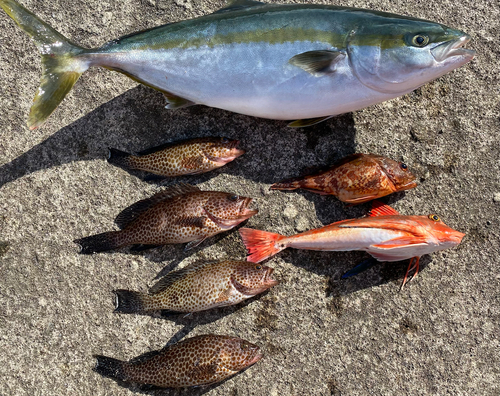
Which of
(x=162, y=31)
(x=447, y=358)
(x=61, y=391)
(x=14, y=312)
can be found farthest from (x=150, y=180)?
(x=447, y=358)

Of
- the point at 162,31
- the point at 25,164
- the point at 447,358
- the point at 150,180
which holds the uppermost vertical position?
the point at 162,31

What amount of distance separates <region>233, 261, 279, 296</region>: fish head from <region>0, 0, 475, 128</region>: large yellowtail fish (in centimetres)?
104

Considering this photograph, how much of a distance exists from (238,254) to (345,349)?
1035mm

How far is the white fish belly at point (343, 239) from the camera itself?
244 centimetres

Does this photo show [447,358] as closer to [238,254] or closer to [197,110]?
[238,254]

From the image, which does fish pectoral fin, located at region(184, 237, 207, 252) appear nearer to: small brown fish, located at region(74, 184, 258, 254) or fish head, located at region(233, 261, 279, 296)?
small brown fish, located at region(74, 184, 258, 254)

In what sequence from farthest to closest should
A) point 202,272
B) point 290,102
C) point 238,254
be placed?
1. point 238,254
2. point 202,272
3. point 290,102

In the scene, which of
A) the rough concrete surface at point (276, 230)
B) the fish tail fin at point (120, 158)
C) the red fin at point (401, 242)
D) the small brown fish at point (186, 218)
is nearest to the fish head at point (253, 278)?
the rough concrete surface at point (276, 230)

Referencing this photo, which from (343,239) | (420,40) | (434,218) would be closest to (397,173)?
(434,218)

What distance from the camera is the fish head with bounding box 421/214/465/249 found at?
8.02 feet

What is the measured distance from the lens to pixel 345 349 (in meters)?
2.71

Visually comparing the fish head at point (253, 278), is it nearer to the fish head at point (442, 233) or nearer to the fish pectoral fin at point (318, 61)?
the fish head at point (442, 233)

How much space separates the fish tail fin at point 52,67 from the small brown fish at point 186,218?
929 millimetres

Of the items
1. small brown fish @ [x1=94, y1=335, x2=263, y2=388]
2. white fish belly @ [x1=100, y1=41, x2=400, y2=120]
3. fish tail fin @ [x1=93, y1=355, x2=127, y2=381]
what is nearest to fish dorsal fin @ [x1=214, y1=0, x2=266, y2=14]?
white fish belly @ [x1=100, y1=41, x2=400, y2=120]
